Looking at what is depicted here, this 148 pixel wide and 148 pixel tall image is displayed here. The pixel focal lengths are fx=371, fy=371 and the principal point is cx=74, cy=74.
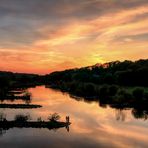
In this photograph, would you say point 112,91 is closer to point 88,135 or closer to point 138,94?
point 138,94

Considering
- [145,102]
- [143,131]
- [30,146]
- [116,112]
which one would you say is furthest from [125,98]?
[30,146]

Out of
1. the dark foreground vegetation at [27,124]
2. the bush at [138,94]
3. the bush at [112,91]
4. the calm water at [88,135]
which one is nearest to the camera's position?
the calm water at [88,135]

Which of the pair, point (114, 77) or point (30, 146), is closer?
point (30, 146)

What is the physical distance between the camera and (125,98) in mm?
122312

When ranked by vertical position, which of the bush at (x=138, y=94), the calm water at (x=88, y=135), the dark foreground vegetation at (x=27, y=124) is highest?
the bush at (x=138, y=94)

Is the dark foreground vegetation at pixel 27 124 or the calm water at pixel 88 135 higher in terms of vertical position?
the dark foreground vegetation at pixel 27 124

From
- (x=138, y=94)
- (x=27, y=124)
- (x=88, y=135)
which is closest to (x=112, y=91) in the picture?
(x=138, y=94)

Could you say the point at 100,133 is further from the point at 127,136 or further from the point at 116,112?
the point at 116,112

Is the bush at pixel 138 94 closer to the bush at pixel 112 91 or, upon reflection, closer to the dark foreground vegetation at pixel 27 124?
the bush at pixel 112 91

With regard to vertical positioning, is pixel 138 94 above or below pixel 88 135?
above

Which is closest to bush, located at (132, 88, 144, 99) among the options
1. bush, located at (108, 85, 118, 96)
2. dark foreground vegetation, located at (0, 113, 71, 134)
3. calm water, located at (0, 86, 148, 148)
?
bush, located at (108, 85, 118, 96)

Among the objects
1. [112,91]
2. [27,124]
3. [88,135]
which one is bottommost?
[88,135]

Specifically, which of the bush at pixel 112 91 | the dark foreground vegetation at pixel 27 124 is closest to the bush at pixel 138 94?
the bush at pixel 112 91

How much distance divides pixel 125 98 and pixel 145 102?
299 inches
